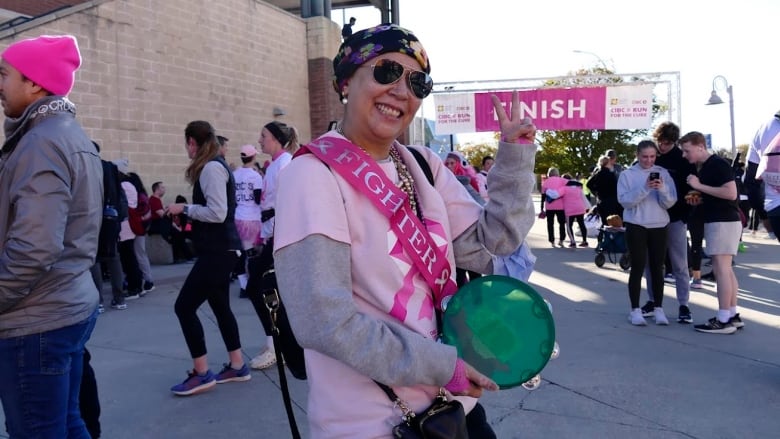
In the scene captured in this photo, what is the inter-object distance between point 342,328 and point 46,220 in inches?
53.9

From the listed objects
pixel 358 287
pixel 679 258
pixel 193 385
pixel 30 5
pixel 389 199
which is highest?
pixel 30 5

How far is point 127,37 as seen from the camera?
11328mm

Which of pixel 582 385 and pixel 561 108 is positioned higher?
pixel 561 108

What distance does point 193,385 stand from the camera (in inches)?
181

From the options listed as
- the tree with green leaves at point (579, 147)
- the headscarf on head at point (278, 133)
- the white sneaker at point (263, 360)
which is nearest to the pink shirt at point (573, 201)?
the headscarf on head at point (278, 133)

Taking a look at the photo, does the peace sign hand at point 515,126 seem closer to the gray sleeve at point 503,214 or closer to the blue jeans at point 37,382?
the gray sleeve at point 503,214

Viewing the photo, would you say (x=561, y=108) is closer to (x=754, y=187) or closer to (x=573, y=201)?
(x=573, y=201)

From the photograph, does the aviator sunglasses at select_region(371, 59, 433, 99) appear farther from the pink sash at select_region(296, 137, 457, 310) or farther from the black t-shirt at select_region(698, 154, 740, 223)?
the black t-shirt at select_region(698, 154, 740, 223)

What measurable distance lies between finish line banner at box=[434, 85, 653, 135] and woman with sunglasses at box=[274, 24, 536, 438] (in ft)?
49.4

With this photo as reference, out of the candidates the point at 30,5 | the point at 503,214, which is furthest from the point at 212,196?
the point at 30,5

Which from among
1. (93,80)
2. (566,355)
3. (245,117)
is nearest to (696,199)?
(566,355)

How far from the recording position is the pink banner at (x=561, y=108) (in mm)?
16734

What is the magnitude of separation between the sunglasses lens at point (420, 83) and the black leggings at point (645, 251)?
5.14m

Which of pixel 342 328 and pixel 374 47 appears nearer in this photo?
pixel 342 328
